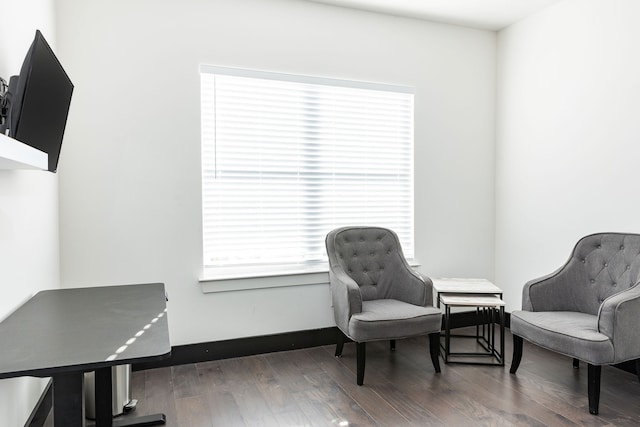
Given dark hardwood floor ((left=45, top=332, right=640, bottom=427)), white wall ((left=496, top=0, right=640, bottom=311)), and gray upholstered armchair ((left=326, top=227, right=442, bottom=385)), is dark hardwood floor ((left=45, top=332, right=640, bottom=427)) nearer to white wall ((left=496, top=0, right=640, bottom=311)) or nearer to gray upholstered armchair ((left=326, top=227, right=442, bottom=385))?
Answer: gray upholstered armchair ((left=326, top=227, right=442, bottom=385))

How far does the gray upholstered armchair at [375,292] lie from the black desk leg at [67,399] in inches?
66.4

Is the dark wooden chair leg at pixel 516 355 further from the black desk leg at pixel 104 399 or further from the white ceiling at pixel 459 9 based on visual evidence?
the white ceiling at pixel 459 9

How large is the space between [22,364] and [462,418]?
2121 mm

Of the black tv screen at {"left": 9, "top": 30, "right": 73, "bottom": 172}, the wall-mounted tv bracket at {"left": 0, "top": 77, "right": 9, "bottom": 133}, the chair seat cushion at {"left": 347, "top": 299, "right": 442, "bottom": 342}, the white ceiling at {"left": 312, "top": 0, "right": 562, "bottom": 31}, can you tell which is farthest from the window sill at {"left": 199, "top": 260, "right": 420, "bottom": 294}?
the white ceiling at {"left": 312, "top": 0, "right": 562, "bottom": 31}

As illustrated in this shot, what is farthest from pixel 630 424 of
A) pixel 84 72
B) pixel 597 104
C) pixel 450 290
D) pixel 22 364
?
pixel 84 72

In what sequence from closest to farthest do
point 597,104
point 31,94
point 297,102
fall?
point 31,94, point 597,104, point 297,102

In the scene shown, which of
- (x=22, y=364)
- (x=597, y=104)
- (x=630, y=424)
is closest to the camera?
(x=22, y=364)

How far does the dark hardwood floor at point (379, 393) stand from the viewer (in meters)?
2.38

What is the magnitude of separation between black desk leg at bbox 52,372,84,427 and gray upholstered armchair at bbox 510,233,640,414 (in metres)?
2.48

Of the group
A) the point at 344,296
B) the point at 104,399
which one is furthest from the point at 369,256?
the point at 104,399

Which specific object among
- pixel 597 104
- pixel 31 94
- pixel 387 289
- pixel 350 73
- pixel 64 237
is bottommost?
pixel 387 289

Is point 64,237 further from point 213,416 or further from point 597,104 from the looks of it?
point 597,104

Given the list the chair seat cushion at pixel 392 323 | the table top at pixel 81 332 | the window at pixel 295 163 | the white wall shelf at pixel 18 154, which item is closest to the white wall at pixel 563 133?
the window at pixel 295 163

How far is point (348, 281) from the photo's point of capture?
2.98 m
